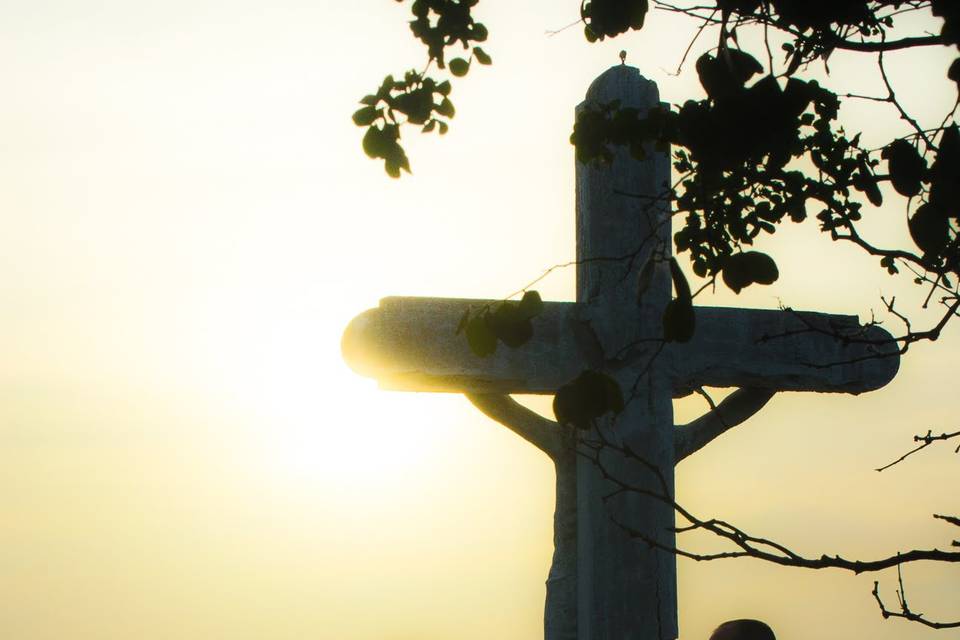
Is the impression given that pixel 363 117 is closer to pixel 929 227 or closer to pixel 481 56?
pixel 481 56

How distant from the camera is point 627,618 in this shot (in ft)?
14.7

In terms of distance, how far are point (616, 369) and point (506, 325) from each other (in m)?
1.97

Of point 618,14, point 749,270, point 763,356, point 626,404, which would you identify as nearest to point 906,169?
point 749,270

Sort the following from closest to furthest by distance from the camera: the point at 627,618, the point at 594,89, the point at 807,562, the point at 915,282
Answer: the point at 807,562, the point at 915,282, the point at 627,618, the point at 594,89

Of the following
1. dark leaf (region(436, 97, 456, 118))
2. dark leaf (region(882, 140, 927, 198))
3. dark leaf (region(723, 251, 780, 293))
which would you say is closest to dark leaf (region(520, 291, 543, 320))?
dark leaf (region(723, 251, 780, 293))

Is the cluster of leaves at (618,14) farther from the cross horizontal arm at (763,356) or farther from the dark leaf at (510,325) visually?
the cross horizontal arm at (763,356)

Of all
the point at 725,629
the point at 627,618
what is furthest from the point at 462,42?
the point at 725,629

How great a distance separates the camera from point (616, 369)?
474cm

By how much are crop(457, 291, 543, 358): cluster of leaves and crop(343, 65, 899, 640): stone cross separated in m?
1.66

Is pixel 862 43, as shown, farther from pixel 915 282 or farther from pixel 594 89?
pixel 594 89

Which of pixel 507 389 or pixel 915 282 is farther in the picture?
pixel 507 389

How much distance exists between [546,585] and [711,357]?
3.40ft

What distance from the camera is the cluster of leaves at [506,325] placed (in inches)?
110

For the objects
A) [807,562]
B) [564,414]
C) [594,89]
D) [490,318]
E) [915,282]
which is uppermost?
[594,89]
